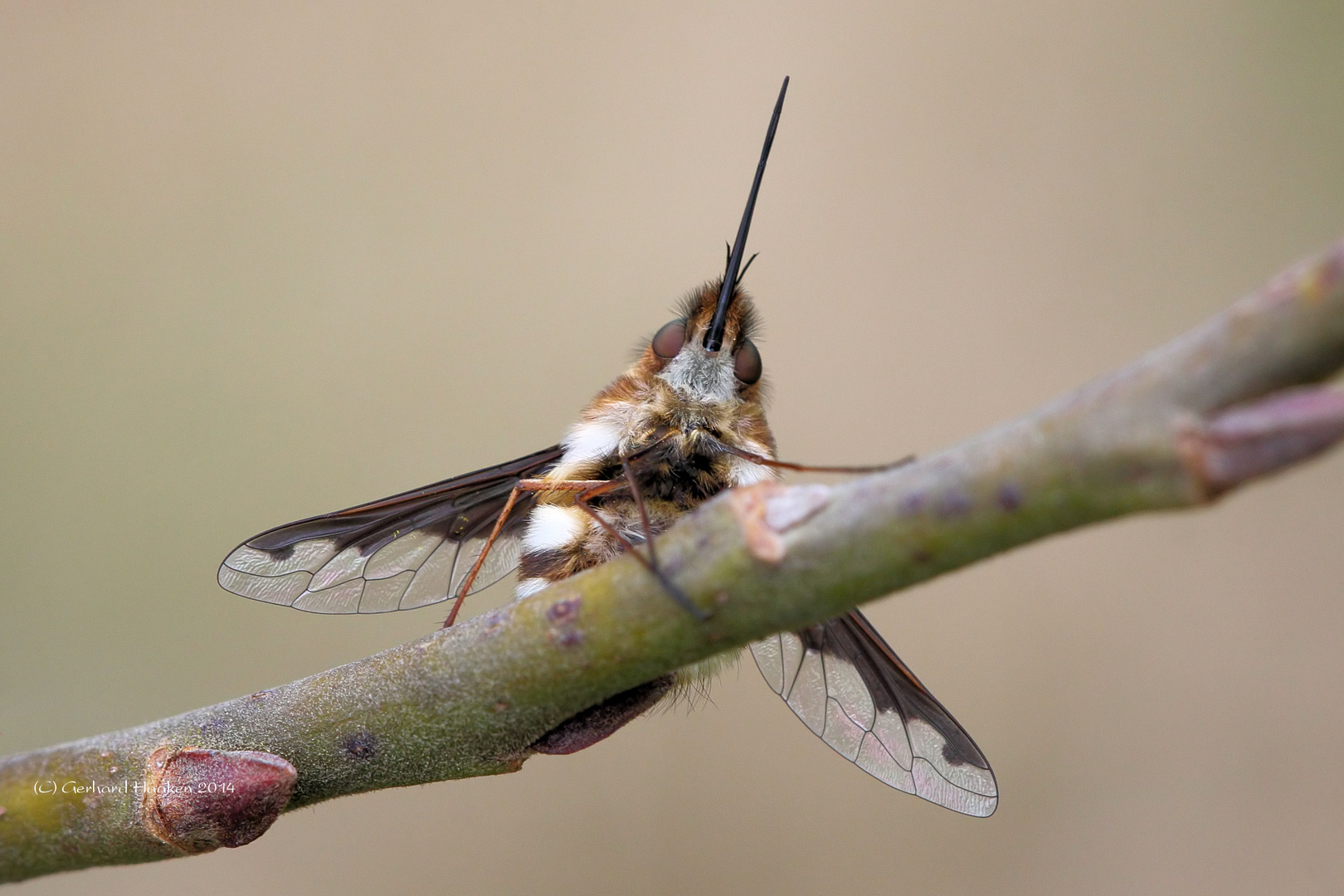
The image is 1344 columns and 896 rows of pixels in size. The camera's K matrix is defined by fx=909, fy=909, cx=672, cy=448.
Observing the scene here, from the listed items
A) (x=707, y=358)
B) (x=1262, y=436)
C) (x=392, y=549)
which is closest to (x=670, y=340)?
(x=707, y=358)

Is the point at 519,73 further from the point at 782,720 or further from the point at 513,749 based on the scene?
the point at 513,749

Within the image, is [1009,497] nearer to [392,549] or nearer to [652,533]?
[652,533]

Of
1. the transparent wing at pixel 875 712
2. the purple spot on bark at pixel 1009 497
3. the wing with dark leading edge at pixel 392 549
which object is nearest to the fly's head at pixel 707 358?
the wing with dark leading edge at pixel 392 549

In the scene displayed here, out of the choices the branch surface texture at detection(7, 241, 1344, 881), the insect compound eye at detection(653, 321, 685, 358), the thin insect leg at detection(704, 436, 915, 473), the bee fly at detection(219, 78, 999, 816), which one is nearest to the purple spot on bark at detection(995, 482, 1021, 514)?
the branch surface texture at detection(7, 241, 1344, 881)

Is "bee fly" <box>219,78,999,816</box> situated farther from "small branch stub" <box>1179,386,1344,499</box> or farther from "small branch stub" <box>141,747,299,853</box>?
"small branch stub" <box>1179,386,1344,499</box>

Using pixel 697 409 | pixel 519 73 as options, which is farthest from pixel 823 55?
pixel 697 409
